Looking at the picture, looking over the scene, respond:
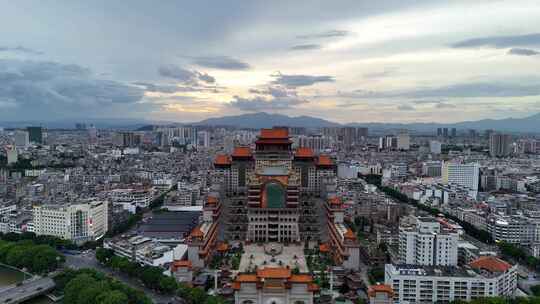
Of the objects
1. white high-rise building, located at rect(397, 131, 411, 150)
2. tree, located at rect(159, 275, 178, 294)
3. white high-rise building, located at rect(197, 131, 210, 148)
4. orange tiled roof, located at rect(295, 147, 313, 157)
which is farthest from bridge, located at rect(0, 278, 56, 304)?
white high-rise building, located at rect(397, 131, 411, 150)

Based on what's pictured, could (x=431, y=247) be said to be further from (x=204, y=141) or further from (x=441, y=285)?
(x=204, y=141)

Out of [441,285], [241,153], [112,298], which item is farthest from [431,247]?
[241,153]

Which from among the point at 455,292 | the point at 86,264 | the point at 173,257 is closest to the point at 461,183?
the point at 455,292

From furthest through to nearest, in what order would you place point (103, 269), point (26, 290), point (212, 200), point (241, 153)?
1. point (241, 153)
2. point (212, 200)
3. point (103, 269)
4. point (26, 290)

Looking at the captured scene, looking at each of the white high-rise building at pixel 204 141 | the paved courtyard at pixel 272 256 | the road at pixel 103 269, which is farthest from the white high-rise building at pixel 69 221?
the white high-rise building at pixel 204 141

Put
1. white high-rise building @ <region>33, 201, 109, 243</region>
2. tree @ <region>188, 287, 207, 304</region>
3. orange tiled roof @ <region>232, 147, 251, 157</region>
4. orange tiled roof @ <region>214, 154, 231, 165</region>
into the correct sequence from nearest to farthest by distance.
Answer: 1. tree @ <region>188, 287, 207, 304</region>
2. white high-rise building @ <region>33, 201, 109, 243</region>
3. orange tiled roof @ <region>214, 154, 231, 165</region>
4. orange tiled roof @ <region>232, 147, 251, 157</region>

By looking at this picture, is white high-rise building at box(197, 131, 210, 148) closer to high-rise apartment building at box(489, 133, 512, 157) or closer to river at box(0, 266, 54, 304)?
high-rise apartment building at box(489, 133, 512, 157)

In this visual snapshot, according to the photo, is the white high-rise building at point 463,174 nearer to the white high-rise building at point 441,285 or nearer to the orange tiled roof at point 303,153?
the orange tiled roof at point 303,153

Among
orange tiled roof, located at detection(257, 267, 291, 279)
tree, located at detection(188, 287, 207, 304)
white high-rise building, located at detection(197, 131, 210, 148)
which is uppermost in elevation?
white high-rise building, located at detection(197, 131, 210, 148)
